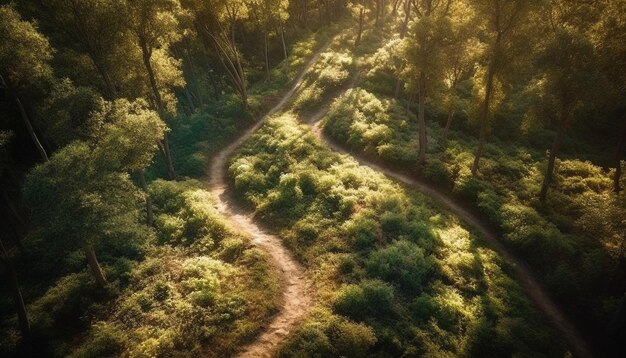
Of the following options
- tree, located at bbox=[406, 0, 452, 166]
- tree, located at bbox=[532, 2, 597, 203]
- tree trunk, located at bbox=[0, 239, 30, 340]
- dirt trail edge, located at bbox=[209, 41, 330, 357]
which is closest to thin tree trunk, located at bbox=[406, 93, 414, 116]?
tree, located at bbox=[406, 0, 452, 166]

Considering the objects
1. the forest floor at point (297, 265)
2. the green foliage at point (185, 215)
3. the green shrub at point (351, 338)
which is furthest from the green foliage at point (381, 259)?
the green foliage at point (185, 215)

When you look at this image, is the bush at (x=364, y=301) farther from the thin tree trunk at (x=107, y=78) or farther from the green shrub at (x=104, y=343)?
the thin tree trunk at (x=107, y=78)

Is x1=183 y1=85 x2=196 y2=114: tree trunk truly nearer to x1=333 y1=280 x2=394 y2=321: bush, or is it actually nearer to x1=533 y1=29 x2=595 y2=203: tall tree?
x1=333 y1=280 x2=394 y2=321: bush

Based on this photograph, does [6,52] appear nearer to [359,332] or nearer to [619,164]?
[359,332]

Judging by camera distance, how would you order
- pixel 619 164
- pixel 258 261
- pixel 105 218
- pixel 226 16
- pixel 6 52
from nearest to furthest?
pixel 105 218
pixel 6 52
pixel 258 261
pixel 619 164
pixel 226 16

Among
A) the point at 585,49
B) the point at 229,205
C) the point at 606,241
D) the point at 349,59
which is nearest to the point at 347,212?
the point at 229,205

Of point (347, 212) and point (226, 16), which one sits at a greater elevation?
point (226, 16)
